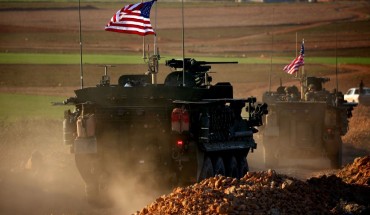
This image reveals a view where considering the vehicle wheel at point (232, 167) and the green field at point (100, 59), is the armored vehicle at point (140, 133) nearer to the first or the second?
the vehicle wheel at point (232, 167)

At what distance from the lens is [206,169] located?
24828 mm

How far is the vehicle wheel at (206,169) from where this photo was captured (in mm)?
24523

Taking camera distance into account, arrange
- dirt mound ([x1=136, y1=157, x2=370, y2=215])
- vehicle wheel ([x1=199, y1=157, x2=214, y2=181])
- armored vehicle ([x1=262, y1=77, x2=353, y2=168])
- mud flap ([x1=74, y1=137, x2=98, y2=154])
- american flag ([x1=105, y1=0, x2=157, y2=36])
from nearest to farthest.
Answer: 1. dirt mound ([x1=136, y1=157, x2=370, y2=215])
2. mud flap ([x1=74, y1=137, x2=98, y2=154])
3. vehicle wheel ([x1=199, y1=157, x2=214, y2=181])
4. american flag ([x1=105, y1=0, x2=157, y2=36])
5. armored vehicle ([x1=262, y1=77, x2=353, y2=168])

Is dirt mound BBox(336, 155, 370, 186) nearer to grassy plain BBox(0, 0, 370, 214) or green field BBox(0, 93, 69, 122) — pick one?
grassy plain BBox(0, 0, 370, 214)

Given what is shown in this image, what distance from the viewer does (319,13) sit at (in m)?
110

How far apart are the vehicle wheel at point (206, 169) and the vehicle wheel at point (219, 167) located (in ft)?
1.62

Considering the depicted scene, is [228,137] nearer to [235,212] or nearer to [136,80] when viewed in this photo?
[136,80]

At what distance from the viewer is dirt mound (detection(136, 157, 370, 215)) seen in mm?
19062

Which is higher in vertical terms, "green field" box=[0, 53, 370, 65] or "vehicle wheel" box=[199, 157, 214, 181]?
"green field" box=[0, 53, 370, 65]

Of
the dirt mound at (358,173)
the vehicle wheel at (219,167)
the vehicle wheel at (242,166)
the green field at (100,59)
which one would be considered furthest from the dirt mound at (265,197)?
the green field at (100,59)

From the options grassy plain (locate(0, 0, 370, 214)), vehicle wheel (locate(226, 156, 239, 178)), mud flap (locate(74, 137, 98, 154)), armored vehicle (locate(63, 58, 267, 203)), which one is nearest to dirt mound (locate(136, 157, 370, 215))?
armored vehicle (locate(63, 58, 267, 203))

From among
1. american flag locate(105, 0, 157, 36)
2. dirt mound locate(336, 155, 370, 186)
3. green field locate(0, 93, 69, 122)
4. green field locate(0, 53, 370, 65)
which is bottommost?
dirt mound locate(336, 155, 370, 186)

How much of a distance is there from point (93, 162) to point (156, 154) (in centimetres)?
130

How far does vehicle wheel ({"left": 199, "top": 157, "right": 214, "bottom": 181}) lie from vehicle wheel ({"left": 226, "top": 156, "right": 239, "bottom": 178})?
183cm
